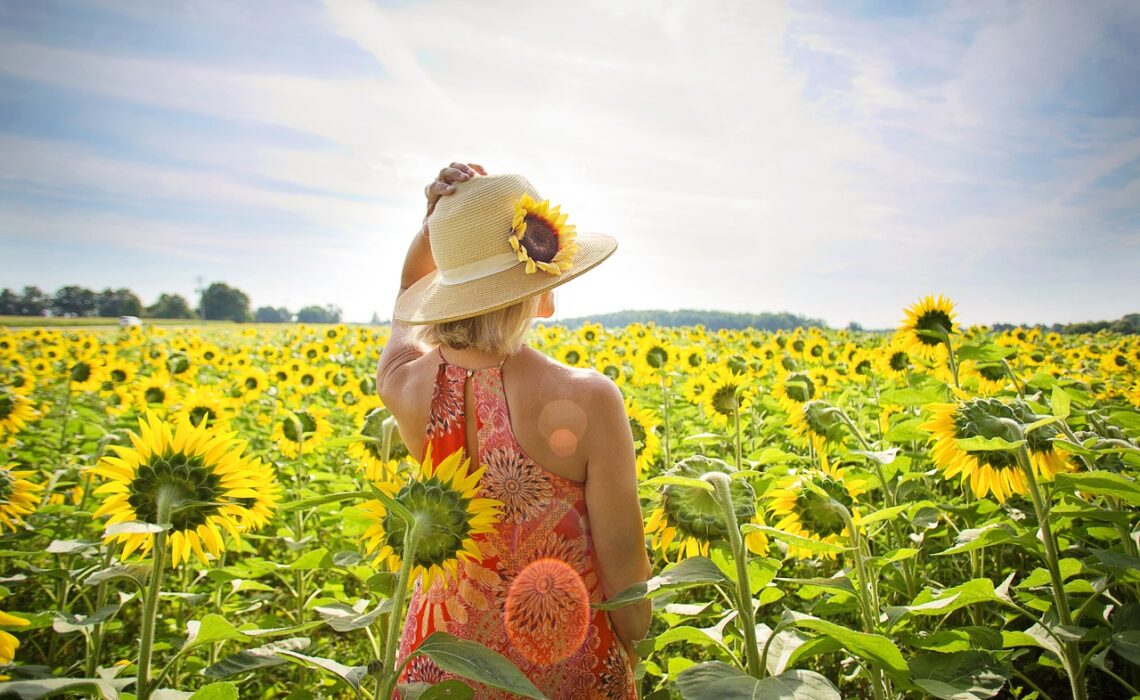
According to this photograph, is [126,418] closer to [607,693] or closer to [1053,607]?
[607,693]

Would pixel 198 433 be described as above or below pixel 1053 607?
above

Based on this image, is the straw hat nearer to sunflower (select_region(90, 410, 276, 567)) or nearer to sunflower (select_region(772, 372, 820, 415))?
sunflower (select_region(90, 410, 276, 567))

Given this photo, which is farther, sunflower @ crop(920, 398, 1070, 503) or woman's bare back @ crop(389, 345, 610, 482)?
sunflower @ crop(920, 398, 1070, 503)

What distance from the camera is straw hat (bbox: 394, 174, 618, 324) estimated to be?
171cm

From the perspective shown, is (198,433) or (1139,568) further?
(1139,568)

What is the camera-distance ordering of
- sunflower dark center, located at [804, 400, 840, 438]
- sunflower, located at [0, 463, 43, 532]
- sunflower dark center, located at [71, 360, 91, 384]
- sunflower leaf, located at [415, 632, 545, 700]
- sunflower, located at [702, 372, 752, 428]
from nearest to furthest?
sunflower leaf, located at [415, 632, 545, 700], sunflower, located at [0, 463, 43, 532], sunflower dark center, located at [804, 400, 840, 438], sunflower, located at [702, 372, 752, 428], sunflower dark center, located at [71, 360, 91, 384]

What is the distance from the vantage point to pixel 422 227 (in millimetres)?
2143

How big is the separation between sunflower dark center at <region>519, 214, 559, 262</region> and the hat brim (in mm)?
44

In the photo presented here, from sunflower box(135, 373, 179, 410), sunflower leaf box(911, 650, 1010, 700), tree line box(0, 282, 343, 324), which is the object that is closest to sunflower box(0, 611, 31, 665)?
sunflower leaf box(911, 650, 1010, 700)

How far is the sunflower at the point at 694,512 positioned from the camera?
65.1 inches

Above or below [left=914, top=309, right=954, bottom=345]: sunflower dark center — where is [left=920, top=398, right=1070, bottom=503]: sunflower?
below

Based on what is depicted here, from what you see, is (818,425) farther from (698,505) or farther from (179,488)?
(179,488)

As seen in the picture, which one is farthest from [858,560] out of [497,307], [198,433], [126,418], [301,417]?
[126,418]

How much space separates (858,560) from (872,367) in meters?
4.62
